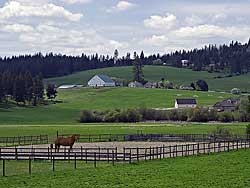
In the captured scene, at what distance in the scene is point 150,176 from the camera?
3016cm

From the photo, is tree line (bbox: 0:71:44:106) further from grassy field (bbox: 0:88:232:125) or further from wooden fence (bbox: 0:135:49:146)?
wooden fence (bbox: 0:135:49:146)

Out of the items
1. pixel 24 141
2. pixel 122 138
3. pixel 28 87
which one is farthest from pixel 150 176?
pixel 28 87

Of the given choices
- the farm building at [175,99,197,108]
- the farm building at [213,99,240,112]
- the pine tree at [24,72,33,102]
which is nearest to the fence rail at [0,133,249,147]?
the farm building at [213,99,240,112]

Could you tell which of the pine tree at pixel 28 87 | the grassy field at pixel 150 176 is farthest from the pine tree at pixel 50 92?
the grassy field at pixel 150 176

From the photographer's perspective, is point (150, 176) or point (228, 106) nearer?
point (150, 176)

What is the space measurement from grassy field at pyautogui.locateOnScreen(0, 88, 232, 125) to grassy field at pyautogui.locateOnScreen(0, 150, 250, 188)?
244 feet

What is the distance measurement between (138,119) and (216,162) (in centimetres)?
7750

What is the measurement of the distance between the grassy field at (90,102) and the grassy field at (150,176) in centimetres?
7427

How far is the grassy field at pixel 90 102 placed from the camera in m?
115

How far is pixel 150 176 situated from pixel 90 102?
398 feet

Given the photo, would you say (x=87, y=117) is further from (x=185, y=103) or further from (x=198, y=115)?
(x=185, y=103)

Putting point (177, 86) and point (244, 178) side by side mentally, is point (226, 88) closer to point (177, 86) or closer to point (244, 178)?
point (177, 86)

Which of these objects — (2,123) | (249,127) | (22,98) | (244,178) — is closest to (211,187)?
(244,178)

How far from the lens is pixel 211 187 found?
2572 centimetres
